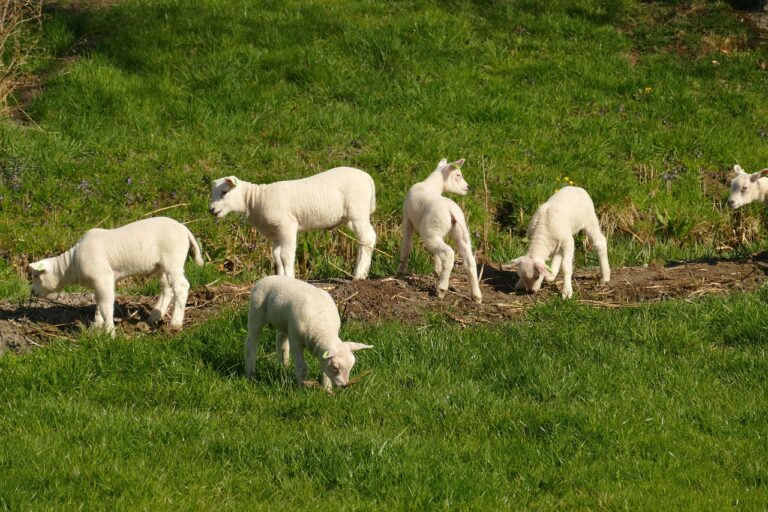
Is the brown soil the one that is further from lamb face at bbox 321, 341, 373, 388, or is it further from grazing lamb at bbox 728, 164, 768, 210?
lamb face at bbox 321, 341, 373, 388

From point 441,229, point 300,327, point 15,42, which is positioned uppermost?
point 15,42

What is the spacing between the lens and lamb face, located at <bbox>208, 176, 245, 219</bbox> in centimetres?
941

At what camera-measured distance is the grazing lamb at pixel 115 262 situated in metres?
8.34

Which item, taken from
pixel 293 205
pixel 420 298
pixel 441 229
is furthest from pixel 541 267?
pixel 293 205

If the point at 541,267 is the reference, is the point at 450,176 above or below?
above

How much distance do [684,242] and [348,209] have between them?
4581 millimetres

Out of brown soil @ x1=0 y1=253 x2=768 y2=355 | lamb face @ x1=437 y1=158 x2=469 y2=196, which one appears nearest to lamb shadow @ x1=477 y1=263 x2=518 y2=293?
brown soil @ x1=0 y1=253 x2=768 y2=355

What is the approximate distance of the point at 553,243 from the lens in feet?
31.8

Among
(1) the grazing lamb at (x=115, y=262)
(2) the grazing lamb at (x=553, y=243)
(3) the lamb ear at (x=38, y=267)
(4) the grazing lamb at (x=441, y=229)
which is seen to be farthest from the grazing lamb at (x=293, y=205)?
(3) the lamb ear at (x=38, y=267)

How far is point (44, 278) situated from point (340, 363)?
9.44ft

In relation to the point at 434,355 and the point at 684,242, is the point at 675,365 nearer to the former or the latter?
the point at 434,355

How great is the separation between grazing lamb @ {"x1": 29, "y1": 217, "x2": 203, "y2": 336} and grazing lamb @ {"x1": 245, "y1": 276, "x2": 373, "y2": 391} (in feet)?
3.77

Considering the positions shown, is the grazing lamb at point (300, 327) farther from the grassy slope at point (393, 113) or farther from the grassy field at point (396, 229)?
the grassy slope at point (393, 113)

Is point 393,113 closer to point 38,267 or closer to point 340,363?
point 38,267
